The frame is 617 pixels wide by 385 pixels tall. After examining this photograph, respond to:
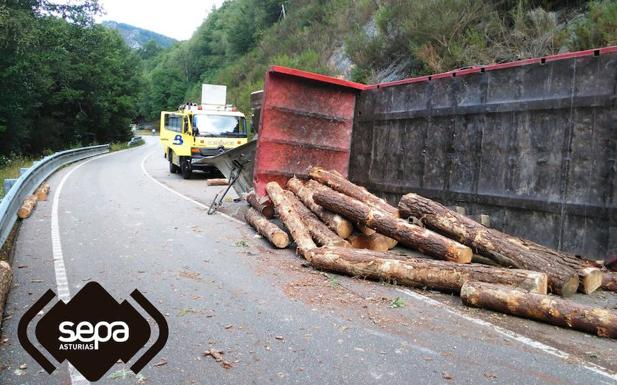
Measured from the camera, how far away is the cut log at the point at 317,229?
7.16 m

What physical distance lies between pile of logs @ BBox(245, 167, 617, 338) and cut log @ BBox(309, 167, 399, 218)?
19mm

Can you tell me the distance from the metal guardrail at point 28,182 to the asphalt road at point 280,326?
0.47 meters

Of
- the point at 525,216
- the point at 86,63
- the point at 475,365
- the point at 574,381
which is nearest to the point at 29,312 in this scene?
the point at 475,365

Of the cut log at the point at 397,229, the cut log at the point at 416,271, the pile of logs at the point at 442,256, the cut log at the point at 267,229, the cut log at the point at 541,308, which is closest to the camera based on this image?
the cut log at the point at 541,308

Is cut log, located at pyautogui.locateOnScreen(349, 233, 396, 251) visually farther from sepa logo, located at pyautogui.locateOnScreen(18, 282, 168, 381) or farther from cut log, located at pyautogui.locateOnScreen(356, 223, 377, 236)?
sepa logo, located at pyautogui.locateOnScreen(18, 282, 168, 381)

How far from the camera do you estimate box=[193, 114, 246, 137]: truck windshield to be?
18219 millimetres

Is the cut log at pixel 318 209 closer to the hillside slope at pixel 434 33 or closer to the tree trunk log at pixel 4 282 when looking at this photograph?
the tree trunk log at pixel 4 282

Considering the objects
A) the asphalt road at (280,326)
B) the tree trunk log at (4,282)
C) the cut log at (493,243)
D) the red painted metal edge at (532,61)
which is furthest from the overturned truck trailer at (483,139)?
the tree trunk log at (4,282)

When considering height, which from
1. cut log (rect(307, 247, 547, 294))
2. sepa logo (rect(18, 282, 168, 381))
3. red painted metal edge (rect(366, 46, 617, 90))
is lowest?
sepa logo (rect(18, 282, 168, 381))

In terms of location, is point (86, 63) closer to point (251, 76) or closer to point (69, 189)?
point (251, 76)

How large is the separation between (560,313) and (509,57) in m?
9.22

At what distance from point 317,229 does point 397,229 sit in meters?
1.32

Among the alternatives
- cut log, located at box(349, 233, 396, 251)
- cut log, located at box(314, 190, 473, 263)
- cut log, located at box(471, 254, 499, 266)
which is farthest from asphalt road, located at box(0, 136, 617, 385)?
cut log, located at box(471, 254, 499, 266)

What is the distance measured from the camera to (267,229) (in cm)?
825
